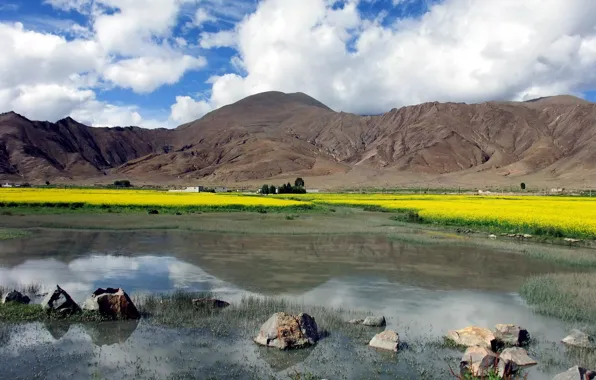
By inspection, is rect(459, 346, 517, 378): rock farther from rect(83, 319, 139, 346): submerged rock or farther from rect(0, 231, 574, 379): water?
rect(83, 319, 139, 346): submerged rock

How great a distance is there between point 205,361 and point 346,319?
4.40 metres

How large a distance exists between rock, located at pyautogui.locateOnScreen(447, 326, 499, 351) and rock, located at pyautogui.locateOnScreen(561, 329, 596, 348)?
168 centimetres

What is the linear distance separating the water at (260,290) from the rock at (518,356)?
9.5 inches

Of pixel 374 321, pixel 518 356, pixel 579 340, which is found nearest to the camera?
pixel 518 356

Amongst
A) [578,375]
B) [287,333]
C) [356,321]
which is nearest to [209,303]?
[287,333]

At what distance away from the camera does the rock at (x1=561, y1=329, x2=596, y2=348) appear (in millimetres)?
10875

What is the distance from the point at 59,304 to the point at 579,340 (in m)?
12.1

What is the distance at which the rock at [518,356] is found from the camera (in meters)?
9.87

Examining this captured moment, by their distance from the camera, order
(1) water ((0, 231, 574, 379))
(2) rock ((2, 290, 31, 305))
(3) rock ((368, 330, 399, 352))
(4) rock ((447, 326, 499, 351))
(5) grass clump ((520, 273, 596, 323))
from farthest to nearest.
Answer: (5) grass clump ((520, 273, 596, 323))
(2) rock ((2, 290, 31, 305))
(4) rock ((447, 326, 499, 351))
(3) rock ((368, 330, 399, 352))
(1) water ((0, 231, 574, 379))

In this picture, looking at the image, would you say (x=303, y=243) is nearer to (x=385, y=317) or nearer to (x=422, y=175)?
(x=385, y=317)

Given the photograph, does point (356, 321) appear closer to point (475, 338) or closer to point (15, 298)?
point (475, 338)

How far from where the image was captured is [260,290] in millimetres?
16328

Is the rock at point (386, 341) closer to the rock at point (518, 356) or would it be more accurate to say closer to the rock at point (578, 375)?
the rock at point (518, 356)

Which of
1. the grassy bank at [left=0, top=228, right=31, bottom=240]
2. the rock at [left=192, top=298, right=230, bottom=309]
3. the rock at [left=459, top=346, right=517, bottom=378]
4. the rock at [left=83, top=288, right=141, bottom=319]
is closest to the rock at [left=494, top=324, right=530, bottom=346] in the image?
the rock at [left=459, top=346, right=517, bottom=378]
